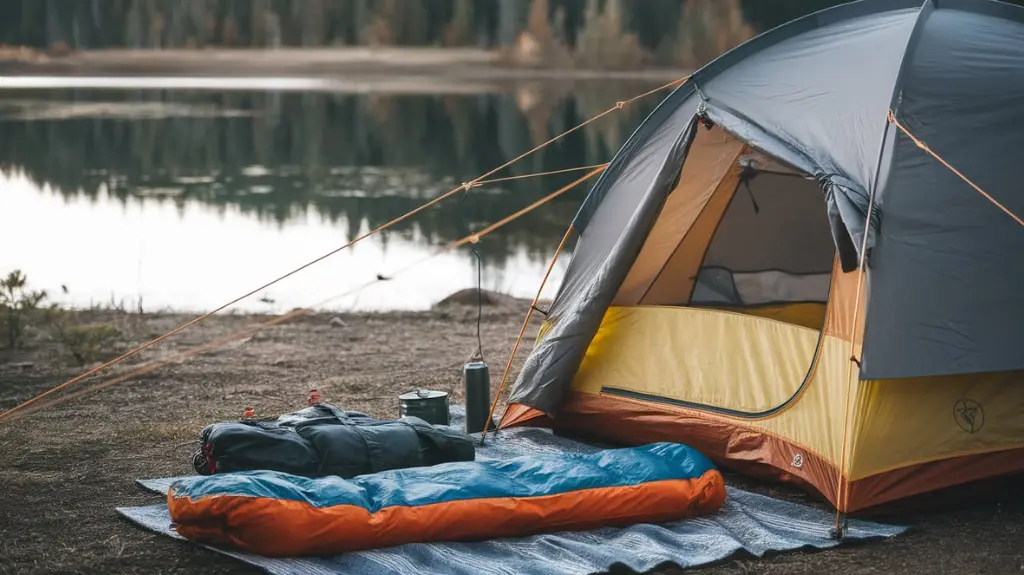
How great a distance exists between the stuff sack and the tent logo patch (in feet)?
6.15

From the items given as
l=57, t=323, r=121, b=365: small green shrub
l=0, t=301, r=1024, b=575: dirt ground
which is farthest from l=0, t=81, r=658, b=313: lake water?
l=57, t=323, r=121, b=365: small green shrub

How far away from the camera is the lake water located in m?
12.8

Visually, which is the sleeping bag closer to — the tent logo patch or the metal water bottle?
the tent logo patch

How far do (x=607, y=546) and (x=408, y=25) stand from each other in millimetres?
45030

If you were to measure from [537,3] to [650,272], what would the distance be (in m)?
43.0

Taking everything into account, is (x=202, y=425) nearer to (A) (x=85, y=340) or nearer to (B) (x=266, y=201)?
(A) (x=85, y=340)

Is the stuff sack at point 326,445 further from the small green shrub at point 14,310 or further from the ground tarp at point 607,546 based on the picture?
the small green shrub at point 14,310

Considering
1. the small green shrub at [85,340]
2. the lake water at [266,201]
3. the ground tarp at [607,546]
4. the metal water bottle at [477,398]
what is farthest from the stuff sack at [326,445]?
the small green shrub at [85,340]

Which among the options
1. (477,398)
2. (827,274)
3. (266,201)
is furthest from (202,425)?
(266,201)

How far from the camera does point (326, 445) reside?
464 cm

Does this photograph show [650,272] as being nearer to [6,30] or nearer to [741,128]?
[741,128]

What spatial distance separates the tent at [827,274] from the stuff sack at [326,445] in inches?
32.2

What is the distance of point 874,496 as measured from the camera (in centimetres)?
446

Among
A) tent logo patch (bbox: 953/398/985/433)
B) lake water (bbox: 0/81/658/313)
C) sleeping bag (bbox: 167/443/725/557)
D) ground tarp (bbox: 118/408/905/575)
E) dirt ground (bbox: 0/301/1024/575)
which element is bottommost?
lake water (bbox: 0/81/658/313)
